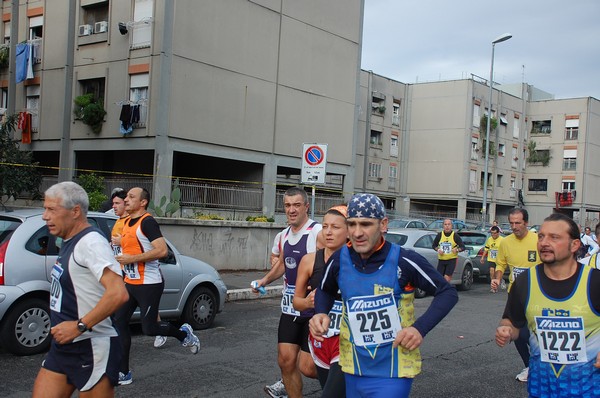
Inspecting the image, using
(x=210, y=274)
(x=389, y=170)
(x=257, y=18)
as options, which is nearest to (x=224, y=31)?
(x=257, y=18)

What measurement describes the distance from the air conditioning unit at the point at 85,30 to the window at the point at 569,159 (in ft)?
148

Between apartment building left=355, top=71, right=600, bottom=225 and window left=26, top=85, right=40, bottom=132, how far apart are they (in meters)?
24.6

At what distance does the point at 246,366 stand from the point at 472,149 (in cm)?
4713

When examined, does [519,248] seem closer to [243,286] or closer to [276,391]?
[276,391]

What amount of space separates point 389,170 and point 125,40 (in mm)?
29810

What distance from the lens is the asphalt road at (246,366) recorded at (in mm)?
6324

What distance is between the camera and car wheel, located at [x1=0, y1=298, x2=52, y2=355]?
23.3 ft

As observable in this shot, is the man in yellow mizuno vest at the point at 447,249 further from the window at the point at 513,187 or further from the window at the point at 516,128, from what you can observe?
the window at the point at 516,128

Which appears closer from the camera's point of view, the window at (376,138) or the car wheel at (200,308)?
the car wheel at (200,308)

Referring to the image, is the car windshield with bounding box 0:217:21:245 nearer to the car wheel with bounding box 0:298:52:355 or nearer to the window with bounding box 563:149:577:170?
the car wheel with bounding box 0:298:52:355

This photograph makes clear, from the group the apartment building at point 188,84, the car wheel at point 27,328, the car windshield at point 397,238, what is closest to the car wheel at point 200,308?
the car wheel at point 27,328

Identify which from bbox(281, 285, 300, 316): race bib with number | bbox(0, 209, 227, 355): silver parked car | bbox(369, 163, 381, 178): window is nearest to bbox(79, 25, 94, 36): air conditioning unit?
bbox(0, 209, 227, 355): silver parked car

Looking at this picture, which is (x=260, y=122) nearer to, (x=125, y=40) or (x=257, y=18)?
(x=257, y=18)

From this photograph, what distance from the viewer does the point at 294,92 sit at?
2895cm
